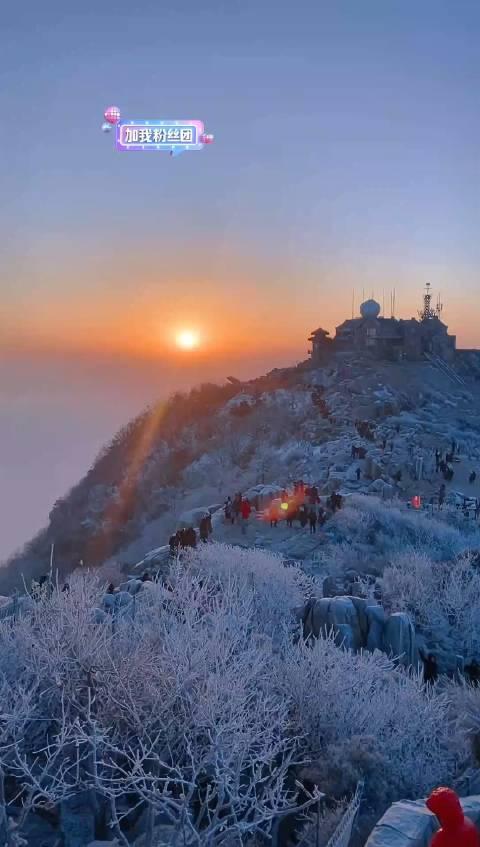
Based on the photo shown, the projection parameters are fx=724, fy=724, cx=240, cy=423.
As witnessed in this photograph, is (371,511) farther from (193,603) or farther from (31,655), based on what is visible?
(31,655)

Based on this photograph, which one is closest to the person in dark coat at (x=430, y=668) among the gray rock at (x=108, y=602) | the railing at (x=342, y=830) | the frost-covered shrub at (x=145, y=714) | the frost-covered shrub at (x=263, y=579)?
the frost-covered shrub at (x=263, y=579)

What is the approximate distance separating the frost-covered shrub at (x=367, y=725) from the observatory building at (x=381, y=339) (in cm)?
5546

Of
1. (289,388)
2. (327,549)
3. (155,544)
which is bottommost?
(155,544)

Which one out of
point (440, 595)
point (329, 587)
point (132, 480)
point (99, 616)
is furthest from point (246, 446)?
point (99, 616)

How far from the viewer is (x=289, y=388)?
63.8 meters

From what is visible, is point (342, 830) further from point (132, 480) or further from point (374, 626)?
point (132, 480)

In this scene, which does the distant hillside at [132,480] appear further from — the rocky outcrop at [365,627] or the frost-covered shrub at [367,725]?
the frost-covered shrub at [367,725]

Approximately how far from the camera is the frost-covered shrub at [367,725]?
12.4 m

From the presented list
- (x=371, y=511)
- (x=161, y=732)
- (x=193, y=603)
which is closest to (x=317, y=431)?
(x=371, y=511)

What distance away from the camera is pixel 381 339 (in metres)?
69.4

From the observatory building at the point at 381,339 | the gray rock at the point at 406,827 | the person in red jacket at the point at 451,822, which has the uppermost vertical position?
the observatory building at the point at 381,339

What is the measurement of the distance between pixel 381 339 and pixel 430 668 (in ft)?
175

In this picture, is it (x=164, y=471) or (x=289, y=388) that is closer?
(x=164, y=471)

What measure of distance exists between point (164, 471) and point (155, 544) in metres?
16.3
